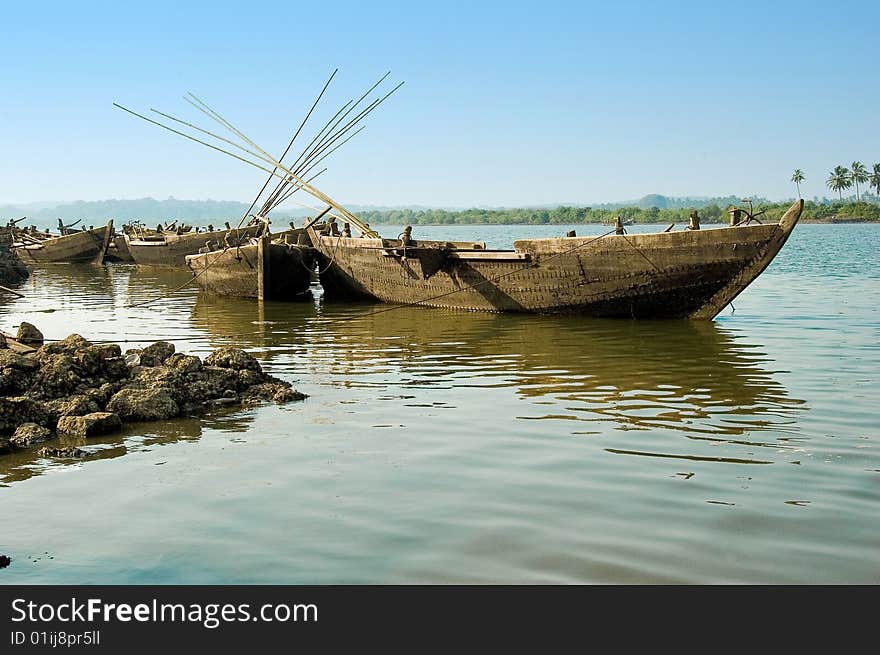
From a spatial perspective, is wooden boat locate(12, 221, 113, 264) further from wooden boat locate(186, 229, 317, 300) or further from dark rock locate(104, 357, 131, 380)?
dark rock locate(104, 357, 131, 380)

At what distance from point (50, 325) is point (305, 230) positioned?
7.65 m

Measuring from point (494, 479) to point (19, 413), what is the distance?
15.2 ft

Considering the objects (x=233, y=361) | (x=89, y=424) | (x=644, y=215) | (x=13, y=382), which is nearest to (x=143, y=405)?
(x=89, y=424)

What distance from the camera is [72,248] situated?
131 feet

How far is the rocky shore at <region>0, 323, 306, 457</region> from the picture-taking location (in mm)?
8180

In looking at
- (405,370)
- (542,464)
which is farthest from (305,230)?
(542,464)

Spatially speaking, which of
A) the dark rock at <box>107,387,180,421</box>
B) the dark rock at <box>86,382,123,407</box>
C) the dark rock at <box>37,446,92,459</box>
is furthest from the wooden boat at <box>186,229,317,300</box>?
the dark rock at <box>37,446,92,459</box>

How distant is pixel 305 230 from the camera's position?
2381cm

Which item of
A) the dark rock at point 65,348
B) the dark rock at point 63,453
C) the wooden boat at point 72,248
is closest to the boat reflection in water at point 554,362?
the dark rock at point 65,348

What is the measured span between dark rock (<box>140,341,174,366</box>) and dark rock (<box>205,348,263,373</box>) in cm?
50

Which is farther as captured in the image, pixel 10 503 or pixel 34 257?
pixel 34 257

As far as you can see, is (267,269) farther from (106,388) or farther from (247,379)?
(106,388)

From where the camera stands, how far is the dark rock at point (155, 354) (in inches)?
404
